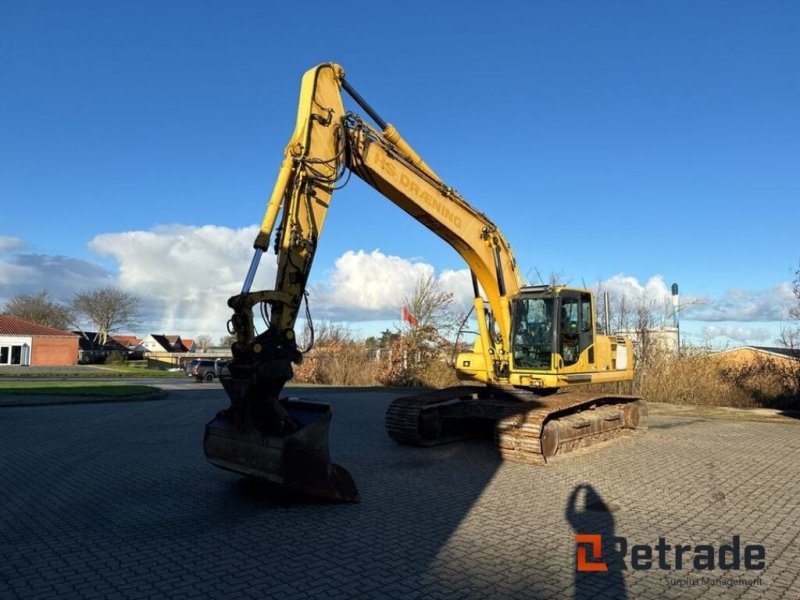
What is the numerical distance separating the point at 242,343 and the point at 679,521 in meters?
5.03

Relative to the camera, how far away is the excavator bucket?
20.6ft

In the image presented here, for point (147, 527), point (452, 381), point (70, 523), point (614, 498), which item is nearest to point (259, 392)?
point (147, 527)

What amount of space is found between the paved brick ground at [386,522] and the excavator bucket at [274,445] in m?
0.34

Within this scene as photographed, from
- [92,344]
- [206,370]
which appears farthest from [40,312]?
[206,370]

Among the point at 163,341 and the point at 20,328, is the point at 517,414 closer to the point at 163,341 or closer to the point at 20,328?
the point at 20,328

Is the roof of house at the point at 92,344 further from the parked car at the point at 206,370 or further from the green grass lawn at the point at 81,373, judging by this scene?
the parked car at the point at 206,370

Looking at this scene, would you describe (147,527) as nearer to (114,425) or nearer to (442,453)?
(442,453)

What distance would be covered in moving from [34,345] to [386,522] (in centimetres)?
6525

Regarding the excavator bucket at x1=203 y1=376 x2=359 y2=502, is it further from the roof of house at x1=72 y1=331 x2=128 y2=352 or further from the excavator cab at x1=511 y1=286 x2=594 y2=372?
the roof of house at x1=72 y1=331 x2=128 y2=352

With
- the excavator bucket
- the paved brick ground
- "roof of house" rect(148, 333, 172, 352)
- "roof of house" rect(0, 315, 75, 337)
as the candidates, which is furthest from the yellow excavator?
"roof of house" rect(148, 333, 172, 352)

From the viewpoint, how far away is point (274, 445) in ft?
20.7

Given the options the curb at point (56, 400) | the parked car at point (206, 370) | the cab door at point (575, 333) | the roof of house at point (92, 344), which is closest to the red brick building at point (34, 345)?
the roof of house at point (92, 344)

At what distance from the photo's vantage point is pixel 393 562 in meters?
4.98

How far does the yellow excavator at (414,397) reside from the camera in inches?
255
